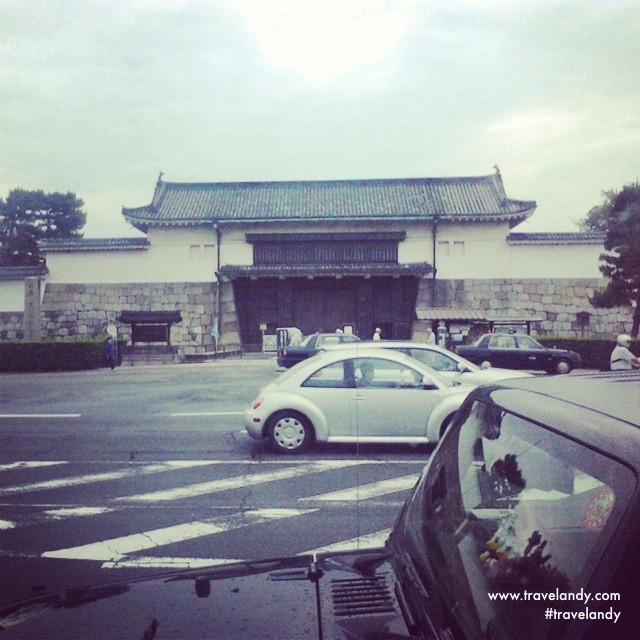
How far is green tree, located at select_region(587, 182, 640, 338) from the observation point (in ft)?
38.4

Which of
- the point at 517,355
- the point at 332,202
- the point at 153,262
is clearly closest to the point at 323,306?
the point at 332,202

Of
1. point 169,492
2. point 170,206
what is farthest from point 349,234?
point 169,492

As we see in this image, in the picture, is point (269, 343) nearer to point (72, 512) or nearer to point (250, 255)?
point (250, 255)

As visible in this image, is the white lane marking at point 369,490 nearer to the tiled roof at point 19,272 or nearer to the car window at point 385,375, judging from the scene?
the car window at point 385,375

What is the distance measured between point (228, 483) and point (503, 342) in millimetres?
12359

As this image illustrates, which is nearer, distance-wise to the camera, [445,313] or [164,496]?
[164,496]

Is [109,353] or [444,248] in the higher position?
[444,248]

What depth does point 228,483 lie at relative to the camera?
6105 mm

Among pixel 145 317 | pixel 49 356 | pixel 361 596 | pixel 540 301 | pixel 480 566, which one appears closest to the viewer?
pixel 480 566

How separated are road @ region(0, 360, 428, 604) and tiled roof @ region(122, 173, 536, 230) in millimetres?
19580

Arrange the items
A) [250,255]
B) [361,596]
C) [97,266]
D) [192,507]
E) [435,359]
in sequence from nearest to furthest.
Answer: [361,596]
[192,507]
[435,359]
[97,266]
[250,255]

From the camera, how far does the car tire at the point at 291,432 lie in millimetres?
7355

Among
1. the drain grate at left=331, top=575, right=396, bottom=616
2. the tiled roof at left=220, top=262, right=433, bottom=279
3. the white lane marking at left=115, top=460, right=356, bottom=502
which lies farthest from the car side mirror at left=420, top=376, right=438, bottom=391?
the tiled roof at left=220, top=262, right=433, bottom=279

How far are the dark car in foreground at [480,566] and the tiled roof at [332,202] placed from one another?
1061 inches
